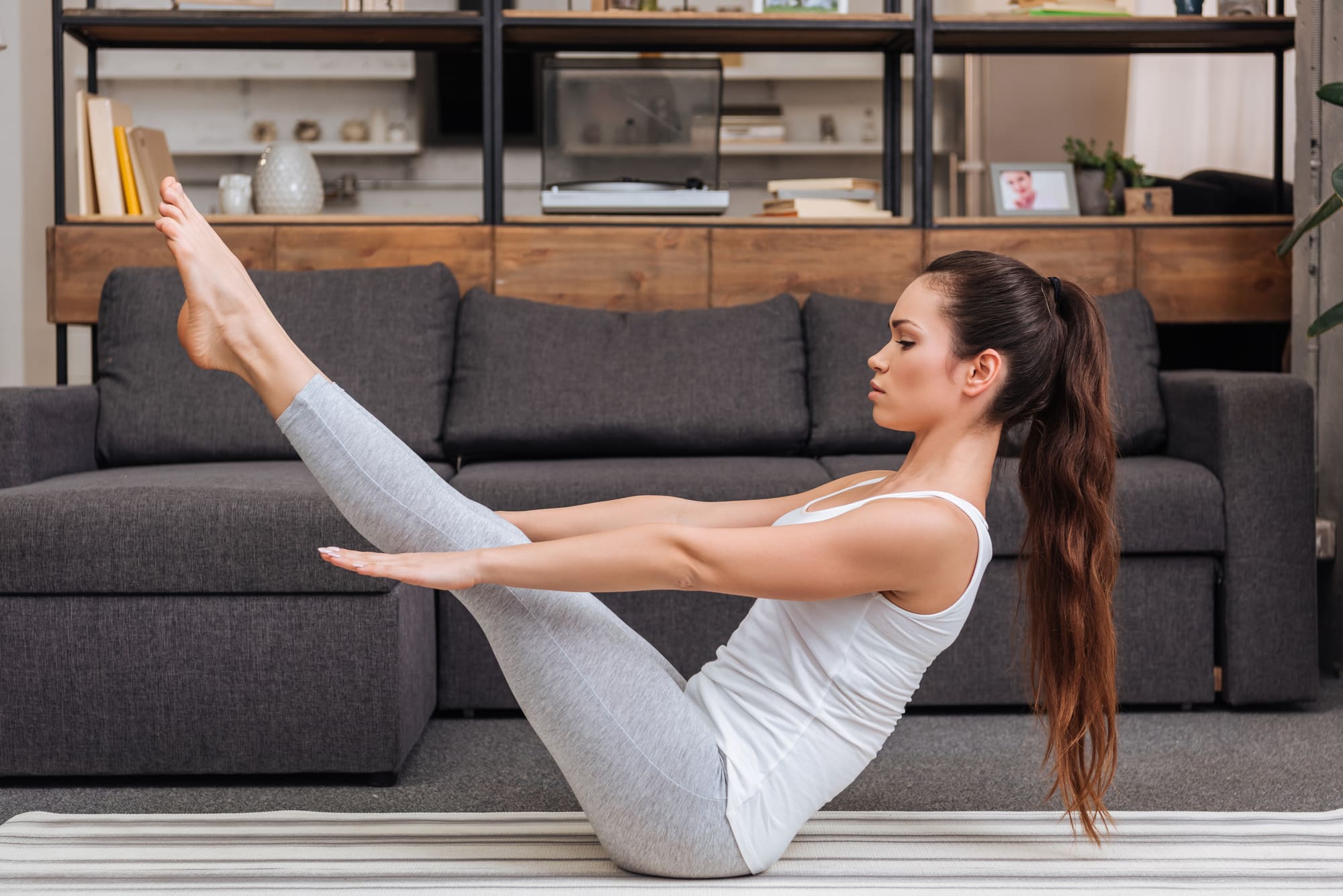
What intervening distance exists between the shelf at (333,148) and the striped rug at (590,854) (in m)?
4.65

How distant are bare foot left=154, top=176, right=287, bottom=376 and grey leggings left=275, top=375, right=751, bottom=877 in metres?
0.13

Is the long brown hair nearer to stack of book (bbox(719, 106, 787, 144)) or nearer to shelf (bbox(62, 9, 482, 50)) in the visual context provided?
shelf (bbox(62, 9, 482, 50))

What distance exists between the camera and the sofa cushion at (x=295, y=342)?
101 inches

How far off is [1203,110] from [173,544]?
3935 mm

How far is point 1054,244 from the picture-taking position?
9.96 ft

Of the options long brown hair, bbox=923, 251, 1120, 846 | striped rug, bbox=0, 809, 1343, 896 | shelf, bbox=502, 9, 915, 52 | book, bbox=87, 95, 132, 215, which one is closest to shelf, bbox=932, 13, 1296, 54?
shelf, bbox=502, 9, 915, 52

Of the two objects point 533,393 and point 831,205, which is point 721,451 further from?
point 831,205

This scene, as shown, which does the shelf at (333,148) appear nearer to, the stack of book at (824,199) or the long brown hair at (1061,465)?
the stack of book at (824,199)

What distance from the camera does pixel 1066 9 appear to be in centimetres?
312

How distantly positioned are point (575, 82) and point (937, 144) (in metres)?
3.18

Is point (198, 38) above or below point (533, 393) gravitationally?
above

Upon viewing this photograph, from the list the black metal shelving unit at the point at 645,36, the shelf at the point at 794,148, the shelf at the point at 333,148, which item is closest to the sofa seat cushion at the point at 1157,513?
the black metal shelving unit at the point at 645,36

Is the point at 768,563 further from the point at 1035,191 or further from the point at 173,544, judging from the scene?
the point at 1035,191

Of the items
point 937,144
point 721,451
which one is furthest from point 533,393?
point 937,144
